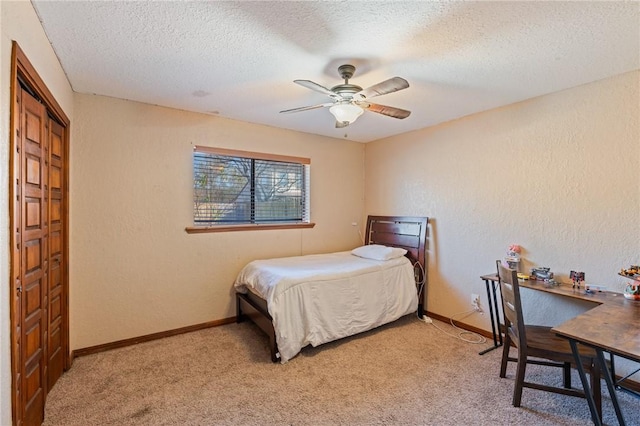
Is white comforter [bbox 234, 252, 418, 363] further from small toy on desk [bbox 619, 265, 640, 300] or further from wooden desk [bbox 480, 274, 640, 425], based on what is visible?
small toy on desk [bbox 619, 265, 640, 300]

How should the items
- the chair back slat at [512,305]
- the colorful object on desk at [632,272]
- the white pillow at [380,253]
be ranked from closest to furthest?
the chair back slat at [512,305] → the colorful object on desk at [632,272] → the white pillow at [380,253]

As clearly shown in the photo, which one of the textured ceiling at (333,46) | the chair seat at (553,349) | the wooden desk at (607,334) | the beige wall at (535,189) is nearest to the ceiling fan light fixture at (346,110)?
the textured ceiling at (333,46)

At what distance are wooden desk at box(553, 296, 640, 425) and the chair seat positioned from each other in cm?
18

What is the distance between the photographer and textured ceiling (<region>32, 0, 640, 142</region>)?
155 cm

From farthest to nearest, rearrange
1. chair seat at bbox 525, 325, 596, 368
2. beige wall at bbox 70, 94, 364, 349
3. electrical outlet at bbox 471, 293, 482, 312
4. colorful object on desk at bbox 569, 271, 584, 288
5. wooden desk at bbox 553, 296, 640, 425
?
electrical outlet at bbox 471, 293, 482, 312 → beige wall at bbox 70, 94, 364, 349 → colorful object on desk at bbox 569, 271, 584, 288 → chair seat at bbox 525, 325, 596, 368 → wooden desk at bbox 553, 296, 640, 425

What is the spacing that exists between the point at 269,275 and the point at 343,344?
0.97 meters

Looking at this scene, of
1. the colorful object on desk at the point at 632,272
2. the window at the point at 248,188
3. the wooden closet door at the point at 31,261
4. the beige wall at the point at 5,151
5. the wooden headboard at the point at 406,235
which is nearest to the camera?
the beige wall at the point at 5,151


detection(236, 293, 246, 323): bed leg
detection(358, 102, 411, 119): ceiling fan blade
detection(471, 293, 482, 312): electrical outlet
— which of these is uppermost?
detection(358, 102, 411, 119): ceiling fan blade

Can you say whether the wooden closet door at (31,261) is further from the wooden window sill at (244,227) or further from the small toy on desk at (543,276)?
the small toy on desk at (543,276)

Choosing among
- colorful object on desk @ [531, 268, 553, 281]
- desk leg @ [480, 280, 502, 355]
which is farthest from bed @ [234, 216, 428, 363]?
colorful object on desk @ [531, 268, 553, 281]

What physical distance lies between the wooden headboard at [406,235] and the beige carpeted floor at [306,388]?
942mm

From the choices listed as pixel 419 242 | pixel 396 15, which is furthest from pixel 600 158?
pixel 396 15

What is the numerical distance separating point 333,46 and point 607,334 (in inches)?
84.3

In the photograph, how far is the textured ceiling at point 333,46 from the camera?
1554mm
